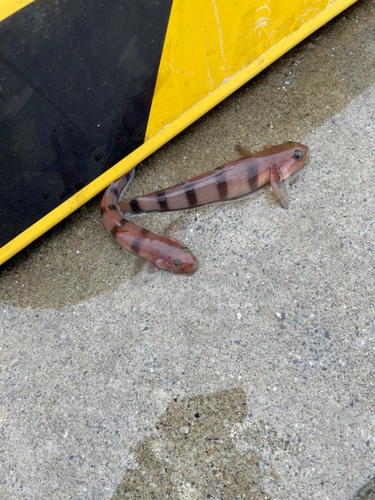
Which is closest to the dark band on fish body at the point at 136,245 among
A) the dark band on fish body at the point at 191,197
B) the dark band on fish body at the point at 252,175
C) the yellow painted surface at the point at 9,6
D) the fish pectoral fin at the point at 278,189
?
the dark band on fish body at the point at 191,197

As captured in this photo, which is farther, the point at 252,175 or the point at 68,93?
the point at 252,175

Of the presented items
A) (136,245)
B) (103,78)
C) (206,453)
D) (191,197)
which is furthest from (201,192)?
(206,453)

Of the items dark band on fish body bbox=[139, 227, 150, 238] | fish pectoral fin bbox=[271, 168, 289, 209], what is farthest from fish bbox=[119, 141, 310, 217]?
dark band on fish body bbox=[139, 227, 150, 238]

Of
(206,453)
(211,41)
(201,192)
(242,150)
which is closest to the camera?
(206,453)

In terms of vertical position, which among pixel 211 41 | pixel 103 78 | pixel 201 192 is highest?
pixel 103 78

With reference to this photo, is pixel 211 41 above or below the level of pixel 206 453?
above

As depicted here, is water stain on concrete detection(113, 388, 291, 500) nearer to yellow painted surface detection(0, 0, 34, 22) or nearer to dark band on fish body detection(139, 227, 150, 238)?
dark band on fish body detection(139, 227, 150, 238)

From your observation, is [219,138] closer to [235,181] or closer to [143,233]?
[235,181]

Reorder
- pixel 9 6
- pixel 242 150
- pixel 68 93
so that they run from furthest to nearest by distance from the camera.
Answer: pixel 242 150
pixel 68 93
pixel 9 6
